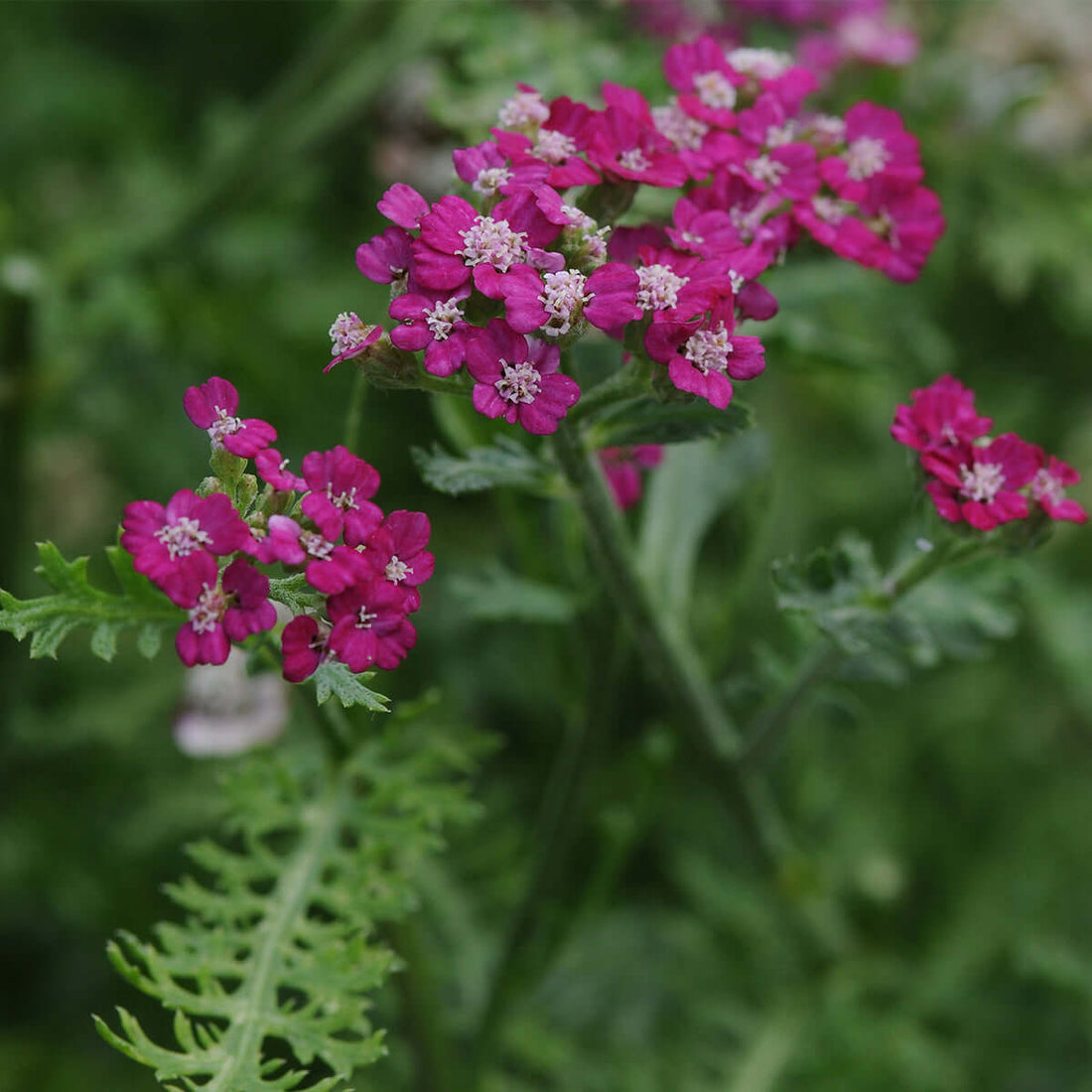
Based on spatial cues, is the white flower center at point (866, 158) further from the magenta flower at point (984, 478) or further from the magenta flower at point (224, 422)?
the magenta flower at point (224, 422)

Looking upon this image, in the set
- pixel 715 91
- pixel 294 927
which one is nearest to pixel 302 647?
pixel 294 927

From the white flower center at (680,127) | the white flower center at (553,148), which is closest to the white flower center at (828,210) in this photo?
the white flower center at (680,127)

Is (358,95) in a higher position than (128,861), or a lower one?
higher

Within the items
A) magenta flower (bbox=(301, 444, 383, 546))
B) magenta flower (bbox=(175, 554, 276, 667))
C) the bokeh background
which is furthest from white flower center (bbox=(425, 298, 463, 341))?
the bokeh background

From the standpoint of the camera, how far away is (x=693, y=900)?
76.5 inches

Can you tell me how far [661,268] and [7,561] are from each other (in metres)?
1.40

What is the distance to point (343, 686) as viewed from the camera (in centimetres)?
81

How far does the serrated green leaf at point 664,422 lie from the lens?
0.96 m

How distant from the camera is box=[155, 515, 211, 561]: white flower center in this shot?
814 mm

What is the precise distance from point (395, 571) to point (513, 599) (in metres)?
0.44

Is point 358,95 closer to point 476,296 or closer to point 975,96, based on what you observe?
point 975,96

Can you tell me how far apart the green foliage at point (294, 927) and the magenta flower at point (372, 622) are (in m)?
0.31

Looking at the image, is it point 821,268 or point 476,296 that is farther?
point 821,268

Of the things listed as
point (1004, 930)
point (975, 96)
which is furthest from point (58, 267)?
point (1004, 930)
